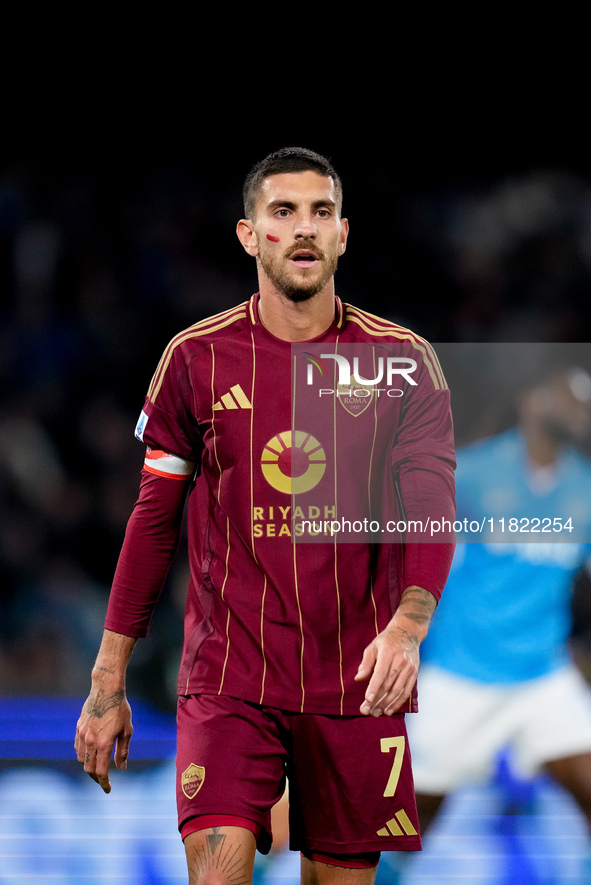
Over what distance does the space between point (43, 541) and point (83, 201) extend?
3.99 ft

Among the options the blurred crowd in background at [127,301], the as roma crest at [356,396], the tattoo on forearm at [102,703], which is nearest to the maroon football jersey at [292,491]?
the as roma crest at [356,396]

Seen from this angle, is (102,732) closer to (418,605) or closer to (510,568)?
(418,605)

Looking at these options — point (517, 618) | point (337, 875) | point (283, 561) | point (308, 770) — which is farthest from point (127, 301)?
point (337, 875)

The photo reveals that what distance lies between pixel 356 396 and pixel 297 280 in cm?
26

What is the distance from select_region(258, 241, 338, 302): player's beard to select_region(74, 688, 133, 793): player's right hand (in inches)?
33.8

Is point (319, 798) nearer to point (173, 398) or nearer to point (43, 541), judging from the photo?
point (173, 398)

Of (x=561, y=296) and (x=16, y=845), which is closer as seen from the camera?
(x=16, y=845)

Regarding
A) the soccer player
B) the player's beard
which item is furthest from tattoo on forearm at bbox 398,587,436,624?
the player's beard

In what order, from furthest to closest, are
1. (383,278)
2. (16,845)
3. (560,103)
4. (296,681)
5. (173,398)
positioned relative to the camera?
(383,278), (560,103), (16,845), (173,398), (296,681)

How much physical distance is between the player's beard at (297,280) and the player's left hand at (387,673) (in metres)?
0.74

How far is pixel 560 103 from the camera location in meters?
3.28

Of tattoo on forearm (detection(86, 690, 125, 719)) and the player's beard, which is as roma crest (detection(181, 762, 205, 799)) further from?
the player's beard

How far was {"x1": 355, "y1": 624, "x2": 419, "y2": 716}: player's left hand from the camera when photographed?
159 centimetres

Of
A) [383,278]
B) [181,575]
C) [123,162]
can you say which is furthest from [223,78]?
[181,575]
